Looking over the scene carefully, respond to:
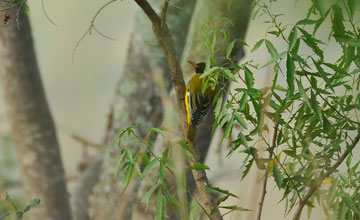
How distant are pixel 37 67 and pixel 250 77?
2.28m

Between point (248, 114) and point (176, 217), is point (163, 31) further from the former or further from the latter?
point (176, 217)

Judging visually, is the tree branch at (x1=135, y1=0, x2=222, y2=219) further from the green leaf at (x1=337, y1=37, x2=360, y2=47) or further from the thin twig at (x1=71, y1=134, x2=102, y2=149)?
the thin twig at (x1=71, y1=134, x2=102, y2=149)

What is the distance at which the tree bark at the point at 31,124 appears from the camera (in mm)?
3189

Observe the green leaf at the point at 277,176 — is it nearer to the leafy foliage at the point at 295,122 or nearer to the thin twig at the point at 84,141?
the leafy foliage at the point at 295,122

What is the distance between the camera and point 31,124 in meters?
3.37

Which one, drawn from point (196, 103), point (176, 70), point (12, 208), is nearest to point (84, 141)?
point (196, 103)

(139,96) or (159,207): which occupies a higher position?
(139,96)

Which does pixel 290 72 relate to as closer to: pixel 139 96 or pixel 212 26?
pixel 212 26

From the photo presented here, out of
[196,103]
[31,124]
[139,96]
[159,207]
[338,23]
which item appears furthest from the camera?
[31,124]

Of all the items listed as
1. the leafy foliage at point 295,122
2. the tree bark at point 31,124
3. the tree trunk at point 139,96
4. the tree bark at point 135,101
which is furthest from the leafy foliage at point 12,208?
the tree bark at point 31,124

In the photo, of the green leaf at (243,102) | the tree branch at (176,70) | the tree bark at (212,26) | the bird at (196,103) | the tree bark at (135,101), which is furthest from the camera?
the tree bark at (135,101)

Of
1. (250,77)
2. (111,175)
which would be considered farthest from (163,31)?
(111,175)

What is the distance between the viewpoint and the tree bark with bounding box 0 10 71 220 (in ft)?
10.5

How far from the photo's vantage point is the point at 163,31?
1408mm
